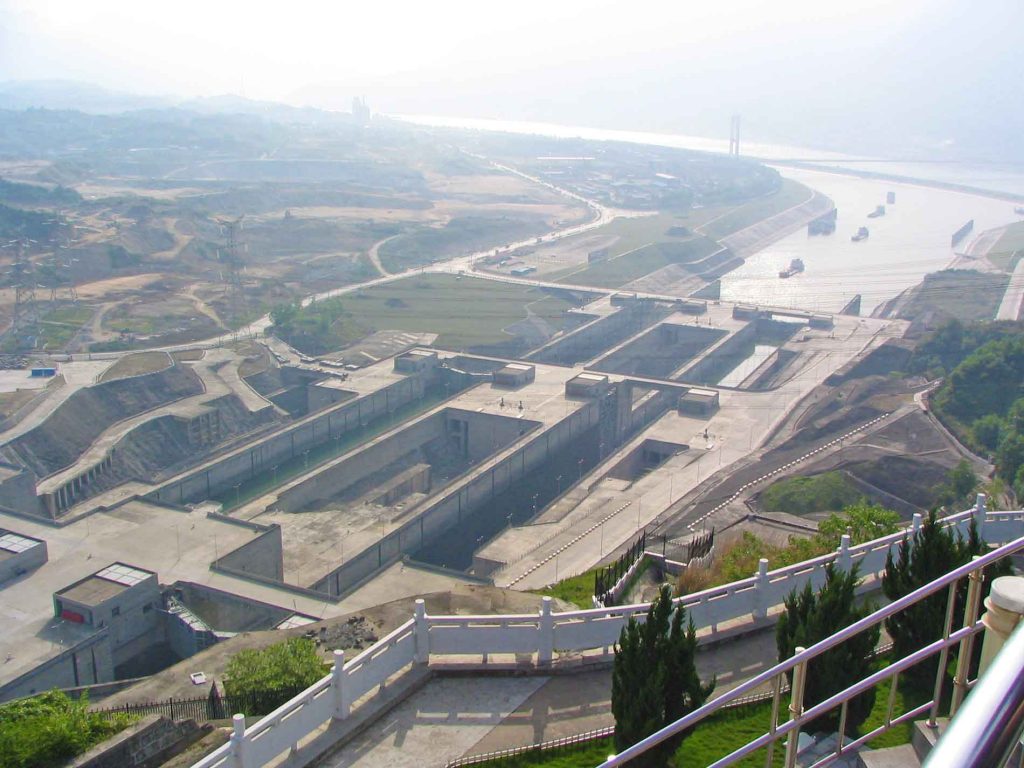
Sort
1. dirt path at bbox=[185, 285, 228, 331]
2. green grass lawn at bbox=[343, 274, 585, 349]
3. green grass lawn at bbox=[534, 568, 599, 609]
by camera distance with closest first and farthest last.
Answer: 1. green grass lawn at bbox=[534, 568, 599, 609]
2. green grass lawn at bbox=[343, 274, 585, 349]
3. dirt path at bbox=[185, 285, 228, 331]

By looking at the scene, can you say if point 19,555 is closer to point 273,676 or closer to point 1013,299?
point 273,676

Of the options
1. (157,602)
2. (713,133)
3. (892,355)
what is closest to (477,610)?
(157,602)

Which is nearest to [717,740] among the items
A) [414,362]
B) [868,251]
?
[414,362]

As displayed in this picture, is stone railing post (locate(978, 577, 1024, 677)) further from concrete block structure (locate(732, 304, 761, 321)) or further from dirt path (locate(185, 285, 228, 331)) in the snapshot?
concrete block structure (locate(732, 304, 761, 321))

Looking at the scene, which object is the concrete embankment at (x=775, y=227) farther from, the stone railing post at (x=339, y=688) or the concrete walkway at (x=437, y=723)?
the stone railing post at (x=339, y=688)

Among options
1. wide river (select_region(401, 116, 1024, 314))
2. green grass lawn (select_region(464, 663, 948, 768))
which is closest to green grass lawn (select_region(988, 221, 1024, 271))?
wide river (select_region(401, 116, 1024, 314))

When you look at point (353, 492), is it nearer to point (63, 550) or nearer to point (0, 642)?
point (63, 550)
